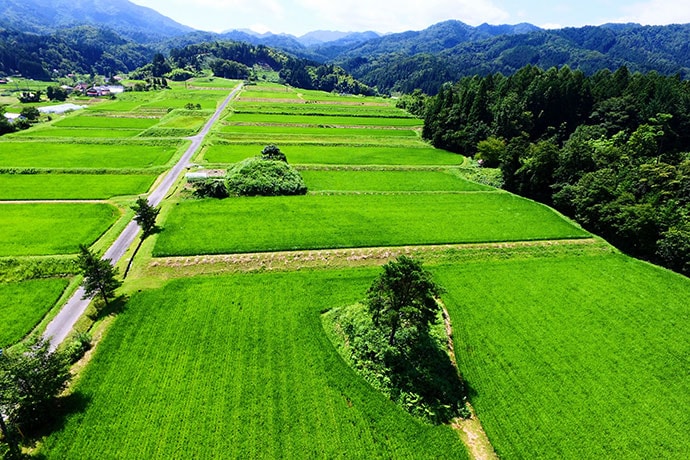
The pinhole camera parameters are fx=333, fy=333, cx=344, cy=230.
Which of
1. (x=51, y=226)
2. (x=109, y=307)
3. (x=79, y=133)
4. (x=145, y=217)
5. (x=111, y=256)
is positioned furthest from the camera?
(x=79, y=133)

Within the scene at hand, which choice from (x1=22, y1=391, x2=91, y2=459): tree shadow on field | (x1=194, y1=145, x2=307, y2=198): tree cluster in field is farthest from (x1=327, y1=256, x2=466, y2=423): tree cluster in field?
(x1=194, y1=145, x2=307, y2=198): tree cluster in field

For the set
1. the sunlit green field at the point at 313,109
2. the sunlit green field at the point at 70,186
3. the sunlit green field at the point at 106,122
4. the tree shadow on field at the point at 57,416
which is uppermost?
the sunlit green field at the point at 313,109

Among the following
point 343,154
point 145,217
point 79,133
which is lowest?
point 343,154

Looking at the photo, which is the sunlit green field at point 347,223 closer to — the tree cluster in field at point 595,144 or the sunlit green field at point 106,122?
the tree cluster in field at point 595,144

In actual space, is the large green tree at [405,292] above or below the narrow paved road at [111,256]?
above

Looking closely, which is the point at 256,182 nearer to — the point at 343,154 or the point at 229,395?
the point at 343,154

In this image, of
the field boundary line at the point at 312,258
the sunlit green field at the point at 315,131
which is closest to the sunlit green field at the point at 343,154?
the sunlit green field at the point at 315,131

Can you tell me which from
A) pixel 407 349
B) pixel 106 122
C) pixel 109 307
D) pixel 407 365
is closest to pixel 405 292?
pixel 407 349
